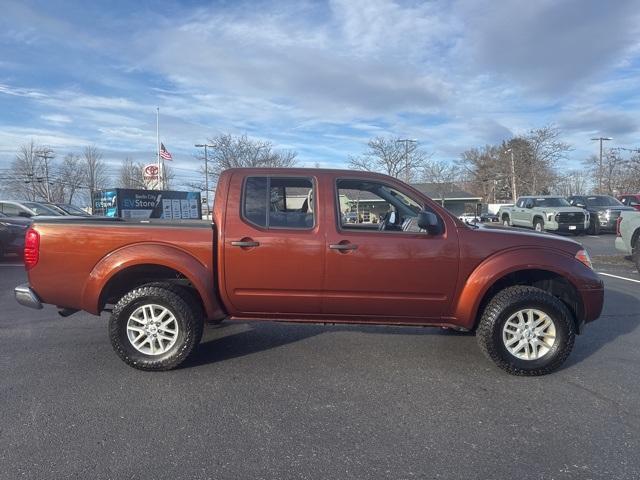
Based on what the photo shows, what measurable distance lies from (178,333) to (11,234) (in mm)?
9748

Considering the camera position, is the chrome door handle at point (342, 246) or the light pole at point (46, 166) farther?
the light pole at point (46, 166)

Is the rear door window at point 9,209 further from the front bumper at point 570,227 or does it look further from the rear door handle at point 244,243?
the front bumper at point 570,227

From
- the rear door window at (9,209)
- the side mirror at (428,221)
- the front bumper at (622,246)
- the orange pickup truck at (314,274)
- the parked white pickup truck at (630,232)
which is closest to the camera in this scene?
the side mirror at (428,221)

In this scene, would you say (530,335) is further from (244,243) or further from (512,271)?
(244,243)

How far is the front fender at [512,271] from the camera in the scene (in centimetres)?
426

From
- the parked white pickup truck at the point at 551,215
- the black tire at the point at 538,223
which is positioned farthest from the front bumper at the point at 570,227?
the black tire at the point at 538,223

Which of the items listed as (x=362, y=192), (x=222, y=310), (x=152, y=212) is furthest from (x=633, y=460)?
(x=152, y=212)

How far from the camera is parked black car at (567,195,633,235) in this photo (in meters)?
19.8

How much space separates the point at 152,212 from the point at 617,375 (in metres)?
25.6

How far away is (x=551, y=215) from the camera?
19.3 metres

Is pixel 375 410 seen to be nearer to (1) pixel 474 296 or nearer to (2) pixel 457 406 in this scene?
(2) pixel 457 406

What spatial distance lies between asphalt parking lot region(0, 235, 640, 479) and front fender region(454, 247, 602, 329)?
615mm

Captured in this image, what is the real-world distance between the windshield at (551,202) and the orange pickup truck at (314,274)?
17.7 metres

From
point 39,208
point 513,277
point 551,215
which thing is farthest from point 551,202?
point 39,208
